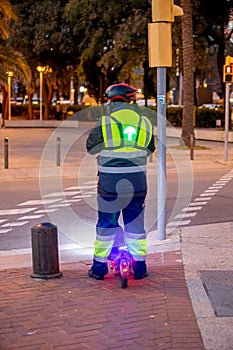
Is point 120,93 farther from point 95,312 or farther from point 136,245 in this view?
point 95,312

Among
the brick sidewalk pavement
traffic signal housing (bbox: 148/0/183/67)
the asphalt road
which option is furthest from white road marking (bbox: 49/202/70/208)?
the brick sidewalk pavement

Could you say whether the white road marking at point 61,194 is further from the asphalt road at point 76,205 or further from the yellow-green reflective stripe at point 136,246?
the yellow-green reflective stripe at point 136,246

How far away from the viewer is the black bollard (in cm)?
664

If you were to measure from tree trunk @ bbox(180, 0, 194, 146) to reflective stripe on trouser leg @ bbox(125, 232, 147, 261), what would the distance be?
1793 centimetres

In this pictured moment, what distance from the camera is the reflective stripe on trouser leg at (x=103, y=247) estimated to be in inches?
255

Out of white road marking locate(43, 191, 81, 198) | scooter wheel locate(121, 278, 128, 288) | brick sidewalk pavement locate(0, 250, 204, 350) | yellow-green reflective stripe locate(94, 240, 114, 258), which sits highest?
yellow-green reflective stripe locate(94, 240, 114, 258)

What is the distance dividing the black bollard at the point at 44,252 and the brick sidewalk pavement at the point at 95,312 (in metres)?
0.11

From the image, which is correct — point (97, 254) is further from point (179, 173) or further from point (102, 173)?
point (179, 173)

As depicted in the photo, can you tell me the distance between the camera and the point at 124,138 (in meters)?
6.25

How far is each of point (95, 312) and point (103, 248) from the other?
3.47 feet

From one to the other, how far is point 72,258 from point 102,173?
6.02 ft

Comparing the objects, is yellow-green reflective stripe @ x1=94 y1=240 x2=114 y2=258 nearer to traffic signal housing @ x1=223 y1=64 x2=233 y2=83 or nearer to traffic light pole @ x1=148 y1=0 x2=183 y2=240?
traffic light pole @ x1=148 y1=0 x2=183 y2=240

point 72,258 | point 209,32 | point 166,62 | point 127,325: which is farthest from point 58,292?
point 209,32

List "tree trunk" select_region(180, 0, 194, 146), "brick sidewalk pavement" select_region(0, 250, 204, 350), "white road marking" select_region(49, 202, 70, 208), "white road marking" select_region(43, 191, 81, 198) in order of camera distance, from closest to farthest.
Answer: "brick sidewalk pavement" select_region(0, 250, 204, 350)
"white road marking" select_region(49, 202, 70, 208)
"white road marking" select_region(43, 191, 81, 198)
"tree trunk" select_region(180, 0, 194, 146)
